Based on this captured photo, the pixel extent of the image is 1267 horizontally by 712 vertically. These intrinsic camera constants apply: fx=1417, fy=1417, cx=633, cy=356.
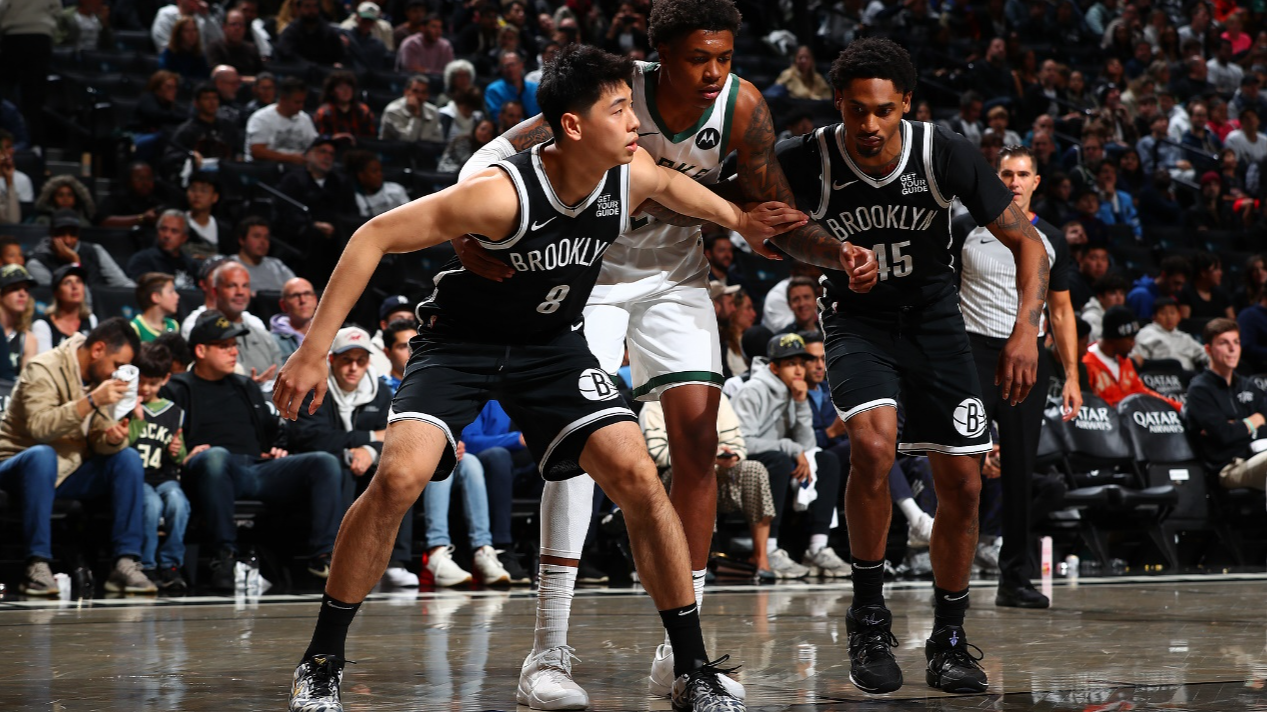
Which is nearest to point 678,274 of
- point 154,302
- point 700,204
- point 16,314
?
point 700,204

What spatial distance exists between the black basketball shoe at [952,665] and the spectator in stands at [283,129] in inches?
313

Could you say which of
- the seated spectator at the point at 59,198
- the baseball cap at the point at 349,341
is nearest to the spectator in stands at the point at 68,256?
the seated spectator at the point at 59,198

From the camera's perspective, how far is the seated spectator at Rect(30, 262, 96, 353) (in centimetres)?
776

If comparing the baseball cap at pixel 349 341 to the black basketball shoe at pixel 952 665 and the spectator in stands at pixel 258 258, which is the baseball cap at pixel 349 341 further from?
the black basketball shoe at pixel 952 665

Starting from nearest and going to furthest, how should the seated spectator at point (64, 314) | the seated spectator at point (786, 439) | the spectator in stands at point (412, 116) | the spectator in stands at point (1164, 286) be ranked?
the seated spectator at point (64, 314) < the seated spectator at point (786, 439) < the spectator in stands at point (412, 116) < the spectator in stands at point (1164, 286)

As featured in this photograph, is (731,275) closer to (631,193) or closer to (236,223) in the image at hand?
(236,223)

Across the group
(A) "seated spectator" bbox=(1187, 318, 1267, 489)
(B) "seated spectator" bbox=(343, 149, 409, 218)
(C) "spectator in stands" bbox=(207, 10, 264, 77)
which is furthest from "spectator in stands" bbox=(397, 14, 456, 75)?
(A) "seated spectator" bbox=(1187, 318, 1267, 489)

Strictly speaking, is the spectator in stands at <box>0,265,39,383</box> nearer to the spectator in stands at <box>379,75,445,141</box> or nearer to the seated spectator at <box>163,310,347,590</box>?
the seated spectator at <box>163,310,347,590</box>

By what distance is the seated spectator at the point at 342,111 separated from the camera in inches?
448

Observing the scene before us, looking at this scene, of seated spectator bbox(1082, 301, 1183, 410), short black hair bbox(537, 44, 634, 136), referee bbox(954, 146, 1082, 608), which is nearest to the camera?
short black hair bbox(537, 44, 634, 136)

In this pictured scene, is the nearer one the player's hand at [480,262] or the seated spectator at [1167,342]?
the player's hand at [480,262]

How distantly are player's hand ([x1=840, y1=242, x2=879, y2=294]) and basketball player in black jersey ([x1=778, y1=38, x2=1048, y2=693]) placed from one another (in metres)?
0.30

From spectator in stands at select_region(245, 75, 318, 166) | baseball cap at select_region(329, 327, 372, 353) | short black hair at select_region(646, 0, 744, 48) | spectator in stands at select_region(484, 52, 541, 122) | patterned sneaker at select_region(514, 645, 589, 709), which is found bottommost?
patterned sneaker at select_region(514, 645, 589, 709)

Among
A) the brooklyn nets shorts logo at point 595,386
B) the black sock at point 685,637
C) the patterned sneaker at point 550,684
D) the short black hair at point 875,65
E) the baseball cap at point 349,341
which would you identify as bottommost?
the patterned sneaker at point 550,684
